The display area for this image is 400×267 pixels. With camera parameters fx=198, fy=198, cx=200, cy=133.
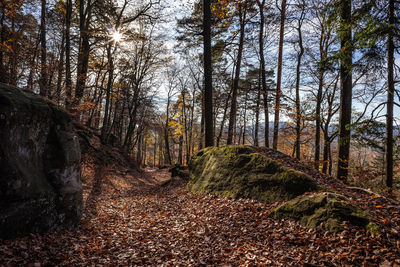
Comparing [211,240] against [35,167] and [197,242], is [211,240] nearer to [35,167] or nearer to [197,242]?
[197,242]

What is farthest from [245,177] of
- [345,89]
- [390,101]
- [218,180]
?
[390,101]

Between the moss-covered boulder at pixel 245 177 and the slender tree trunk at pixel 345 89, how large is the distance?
12.3ft

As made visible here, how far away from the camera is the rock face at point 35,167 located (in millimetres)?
4066

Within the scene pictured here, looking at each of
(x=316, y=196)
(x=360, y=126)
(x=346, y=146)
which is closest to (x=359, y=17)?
(x=360, y=126)

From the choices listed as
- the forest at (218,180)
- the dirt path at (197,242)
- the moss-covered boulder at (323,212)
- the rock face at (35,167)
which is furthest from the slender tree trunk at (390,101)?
the rock face at (35,167)

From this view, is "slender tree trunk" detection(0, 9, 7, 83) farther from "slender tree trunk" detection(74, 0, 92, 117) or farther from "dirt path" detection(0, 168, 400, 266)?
"dirt path" detection(0, 168, 400, 266)

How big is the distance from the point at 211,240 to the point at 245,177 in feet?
9.11

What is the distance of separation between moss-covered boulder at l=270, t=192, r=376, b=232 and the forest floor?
0.18m

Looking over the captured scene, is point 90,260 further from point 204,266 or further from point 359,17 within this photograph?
point 359,17

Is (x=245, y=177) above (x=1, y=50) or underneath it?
underneath

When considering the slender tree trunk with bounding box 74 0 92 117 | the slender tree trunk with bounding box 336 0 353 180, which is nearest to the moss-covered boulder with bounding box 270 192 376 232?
the slender tree trunk with bounding box 336 0 353 180

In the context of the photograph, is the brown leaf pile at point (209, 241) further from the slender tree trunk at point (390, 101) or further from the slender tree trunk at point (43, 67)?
the slender tree trunk at point (43, 67)

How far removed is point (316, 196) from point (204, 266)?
3.00 m

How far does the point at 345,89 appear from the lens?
8.04 metres
